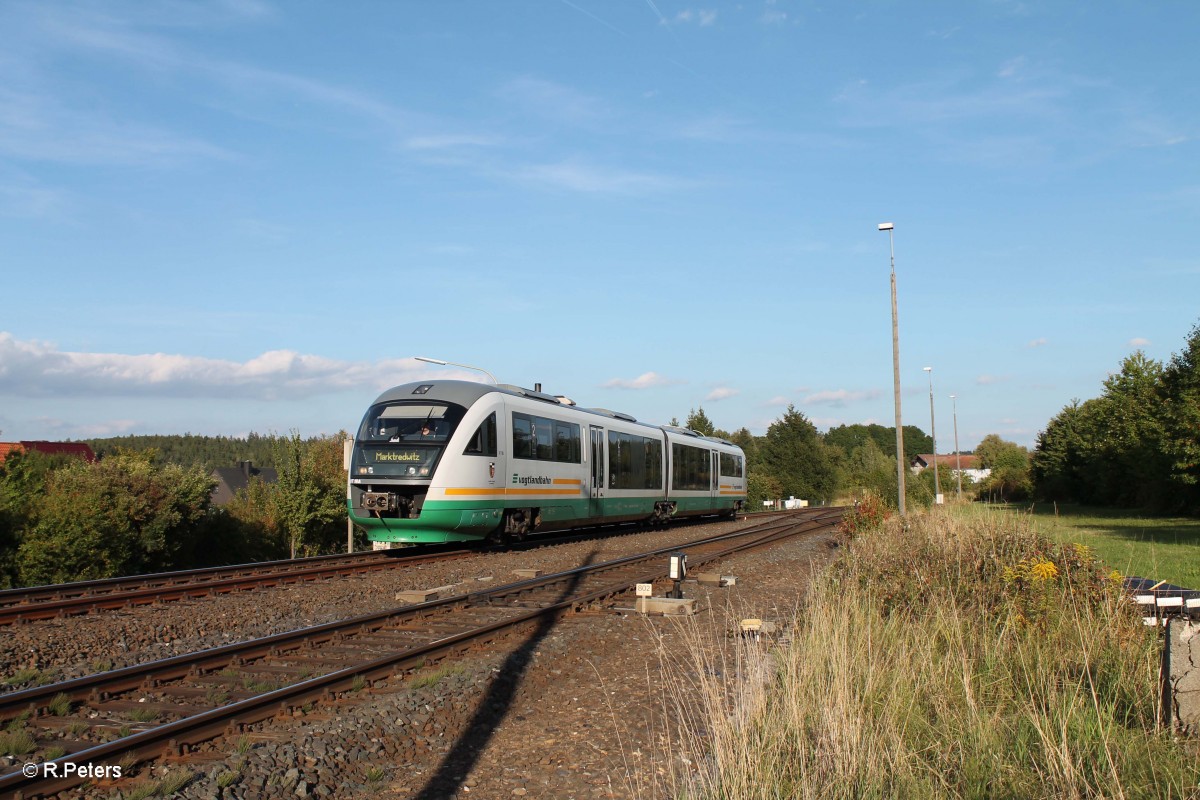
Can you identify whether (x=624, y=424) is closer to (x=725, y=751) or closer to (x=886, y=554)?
(x=886, y=554)

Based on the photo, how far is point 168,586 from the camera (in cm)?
1310

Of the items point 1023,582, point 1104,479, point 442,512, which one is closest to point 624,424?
point 442,512

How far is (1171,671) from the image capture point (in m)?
5.10

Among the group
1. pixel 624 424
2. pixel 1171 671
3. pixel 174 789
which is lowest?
pixel 174 789

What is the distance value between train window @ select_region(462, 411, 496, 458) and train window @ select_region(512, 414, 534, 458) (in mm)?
910

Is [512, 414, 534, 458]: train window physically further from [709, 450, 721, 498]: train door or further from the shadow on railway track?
[709, 450, 721, 498]: train door

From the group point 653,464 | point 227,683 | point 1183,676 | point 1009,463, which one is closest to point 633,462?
point 653,464

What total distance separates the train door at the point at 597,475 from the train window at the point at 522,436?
3274mm

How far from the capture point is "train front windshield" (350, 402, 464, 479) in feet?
53.9

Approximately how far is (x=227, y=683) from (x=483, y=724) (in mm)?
2156

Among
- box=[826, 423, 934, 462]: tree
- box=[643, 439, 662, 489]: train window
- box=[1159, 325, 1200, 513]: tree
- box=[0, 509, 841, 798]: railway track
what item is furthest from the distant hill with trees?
box=[826, 423, 934, 462]: tree

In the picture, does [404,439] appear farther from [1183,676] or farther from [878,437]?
[878,437]

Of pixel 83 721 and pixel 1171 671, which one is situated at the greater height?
pixel 1171 671

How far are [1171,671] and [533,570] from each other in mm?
10823
